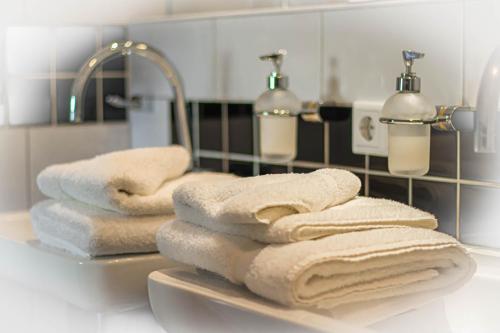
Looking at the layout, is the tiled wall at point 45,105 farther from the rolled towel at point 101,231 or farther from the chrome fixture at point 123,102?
the rolled towel at point 101,231

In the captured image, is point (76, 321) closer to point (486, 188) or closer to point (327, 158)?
point (327, 158)

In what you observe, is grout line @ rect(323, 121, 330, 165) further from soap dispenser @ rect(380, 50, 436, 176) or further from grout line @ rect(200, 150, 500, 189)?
soap dispenser @ rect(380, 50, 436, 176)

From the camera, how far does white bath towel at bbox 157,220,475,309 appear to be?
74 cm

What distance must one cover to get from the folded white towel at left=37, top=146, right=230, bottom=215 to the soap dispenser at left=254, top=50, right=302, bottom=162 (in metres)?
0.13

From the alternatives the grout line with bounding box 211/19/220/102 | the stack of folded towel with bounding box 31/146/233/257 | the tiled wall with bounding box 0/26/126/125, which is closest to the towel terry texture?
the stack of folded towel with bounding box 31/146/233/257

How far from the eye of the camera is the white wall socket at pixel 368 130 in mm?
1101

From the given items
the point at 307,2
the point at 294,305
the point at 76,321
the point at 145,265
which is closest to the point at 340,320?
the point at 294,305

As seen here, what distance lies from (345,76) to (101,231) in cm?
38

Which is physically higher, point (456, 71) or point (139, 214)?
point (456, 71)

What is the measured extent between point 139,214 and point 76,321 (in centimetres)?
16

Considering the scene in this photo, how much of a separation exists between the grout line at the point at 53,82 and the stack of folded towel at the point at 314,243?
2.20 ft

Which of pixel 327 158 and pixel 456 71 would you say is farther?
pixel 327 158

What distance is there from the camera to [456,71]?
1.00 meters

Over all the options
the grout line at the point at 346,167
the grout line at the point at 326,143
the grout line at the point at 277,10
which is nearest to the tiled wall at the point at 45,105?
the grout line at the point at 277,10
